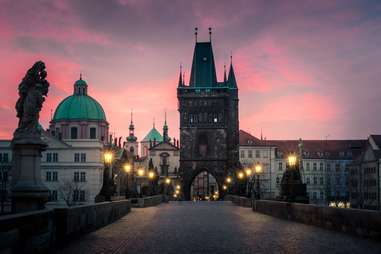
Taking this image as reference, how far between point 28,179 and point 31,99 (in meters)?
2.69

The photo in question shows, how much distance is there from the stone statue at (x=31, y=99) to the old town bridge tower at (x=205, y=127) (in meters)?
87.0

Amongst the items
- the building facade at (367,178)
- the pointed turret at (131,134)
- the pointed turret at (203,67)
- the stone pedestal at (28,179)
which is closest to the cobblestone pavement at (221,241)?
the stone pedestal at (28,179)

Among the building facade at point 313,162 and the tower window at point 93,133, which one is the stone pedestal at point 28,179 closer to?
the tower window at point 93,133

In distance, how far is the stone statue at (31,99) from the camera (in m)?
17.4

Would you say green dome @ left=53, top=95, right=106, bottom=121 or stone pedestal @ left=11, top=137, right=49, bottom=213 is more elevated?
green dome @ left=53, top=95, right=106, bottom=121

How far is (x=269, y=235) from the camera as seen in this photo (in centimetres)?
1803

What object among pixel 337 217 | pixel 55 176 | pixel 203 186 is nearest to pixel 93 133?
pixel 55 176

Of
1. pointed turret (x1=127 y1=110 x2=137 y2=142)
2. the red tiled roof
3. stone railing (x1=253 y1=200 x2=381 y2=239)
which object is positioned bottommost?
stone railing (x1=253 y1=200 x2=381 y2=239)

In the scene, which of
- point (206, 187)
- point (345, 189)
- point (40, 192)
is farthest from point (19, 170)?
point (206, 187)

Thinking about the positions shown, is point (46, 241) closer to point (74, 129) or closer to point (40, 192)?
point (40, 192)

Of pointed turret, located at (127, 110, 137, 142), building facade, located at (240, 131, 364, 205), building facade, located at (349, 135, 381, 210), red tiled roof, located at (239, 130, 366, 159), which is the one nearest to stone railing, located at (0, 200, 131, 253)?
building facade, located at (349, 135, 381, 210)

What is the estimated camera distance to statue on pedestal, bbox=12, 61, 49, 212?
16344 millimetres

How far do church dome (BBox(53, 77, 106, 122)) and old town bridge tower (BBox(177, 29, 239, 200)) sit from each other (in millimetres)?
16189

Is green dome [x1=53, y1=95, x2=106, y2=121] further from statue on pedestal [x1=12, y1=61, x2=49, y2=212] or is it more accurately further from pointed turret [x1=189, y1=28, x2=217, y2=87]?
statue on pedestal [x1=12, y1=61, x2=49, y2=212]
